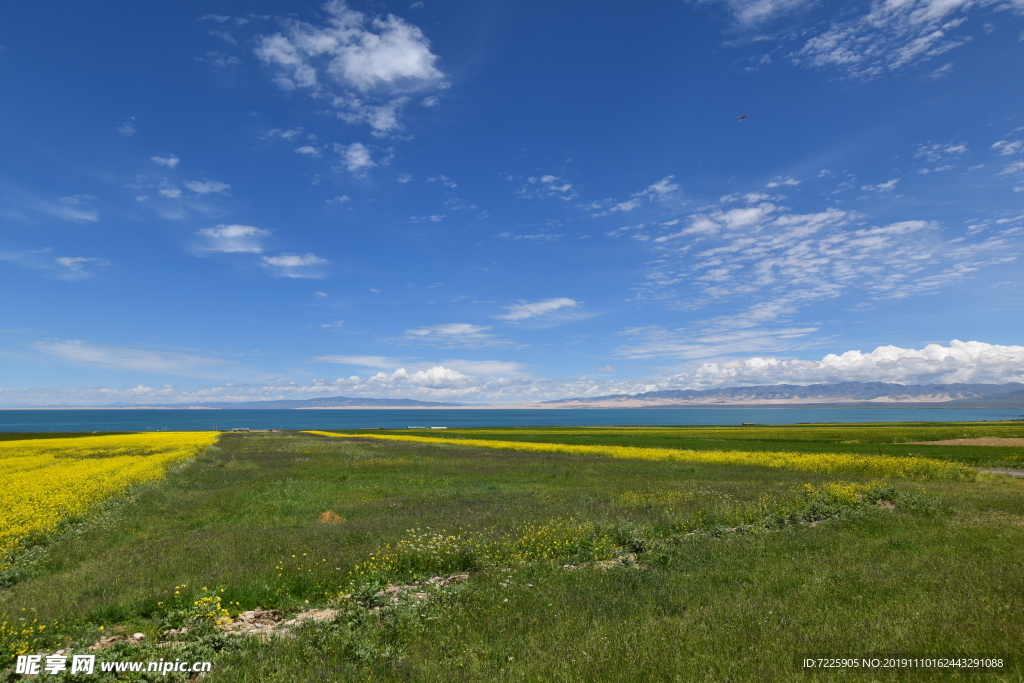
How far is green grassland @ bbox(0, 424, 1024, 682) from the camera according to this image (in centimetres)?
759

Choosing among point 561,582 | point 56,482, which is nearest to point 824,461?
point 561,582

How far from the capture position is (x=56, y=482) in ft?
90.4

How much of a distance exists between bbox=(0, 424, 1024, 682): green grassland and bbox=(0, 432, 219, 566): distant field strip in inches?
57.3

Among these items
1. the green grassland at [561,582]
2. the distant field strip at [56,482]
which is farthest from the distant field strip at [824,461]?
the distant field strip at [56,482]

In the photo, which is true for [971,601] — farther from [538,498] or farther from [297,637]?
[538,498]

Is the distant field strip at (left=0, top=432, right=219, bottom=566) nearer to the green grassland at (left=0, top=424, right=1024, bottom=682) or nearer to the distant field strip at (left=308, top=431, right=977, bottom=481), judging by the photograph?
the green grassland at (left=0, top=424, right=1024, bottom=682)

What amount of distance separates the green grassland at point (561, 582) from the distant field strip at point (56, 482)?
1.46 meters

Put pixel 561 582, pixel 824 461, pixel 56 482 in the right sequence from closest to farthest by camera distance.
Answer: pixel 561 582 → pixel 56 482 → pixel 824 461

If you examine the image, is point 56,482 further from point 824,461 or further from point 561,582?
point 824,461

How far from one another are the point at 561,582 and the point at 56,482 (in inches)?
1297

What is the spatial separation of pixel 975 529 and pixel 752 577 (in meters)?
9.44

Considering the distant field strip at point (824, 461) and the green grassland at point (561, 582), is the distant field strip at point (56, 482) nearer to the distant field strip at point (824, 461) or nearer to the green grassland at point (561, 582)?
the green grassland at point (561, 582)

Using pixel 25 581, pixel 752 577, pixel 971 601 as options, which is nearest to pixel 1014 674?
pixel 971 601

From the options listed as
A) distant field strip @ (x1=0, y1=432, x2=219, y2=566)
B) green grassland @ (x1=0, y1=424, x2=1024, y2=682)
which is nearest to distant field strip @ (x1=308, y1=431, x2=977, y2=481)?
green grassland @ (x1=0, y1=424, x2=1024, y2=682)
